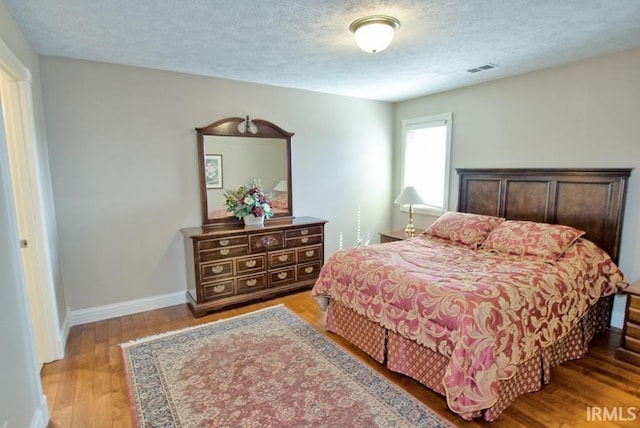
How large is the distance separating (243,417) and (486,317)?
4.98 feet

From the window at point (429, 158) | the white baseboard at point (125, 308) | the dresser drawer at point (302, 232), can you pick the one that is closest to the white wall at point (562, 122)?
the window at point (429, 158)

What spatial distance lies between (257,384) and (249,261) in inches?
61.3

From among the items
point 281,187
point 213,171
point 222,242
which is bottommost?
point 222,242

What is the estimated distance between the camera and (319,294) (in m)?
3.06

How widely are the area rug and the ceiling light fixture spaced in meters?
2.31

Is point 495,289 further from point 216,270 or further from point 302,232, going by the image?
point 216,270

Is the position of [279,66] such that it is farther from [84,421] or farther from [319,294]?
[84,421]

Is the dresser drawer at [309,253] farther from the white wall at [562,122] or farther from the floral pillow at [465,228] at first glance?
the white wall at [562,122]

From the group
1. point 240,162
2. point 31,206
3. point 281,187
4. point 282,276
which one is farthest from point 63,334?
point 281,187

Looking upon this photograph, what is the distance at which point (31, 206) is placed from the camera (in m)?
2.54

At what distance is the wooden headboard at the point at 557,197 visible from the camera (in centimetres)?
301

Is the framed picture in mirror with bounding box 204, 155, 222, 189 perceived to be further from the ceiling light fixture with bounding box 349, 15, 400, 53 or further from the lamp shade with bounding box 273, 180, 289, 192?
the ceiling light fixture with bounding box 349, 15, 400, 53

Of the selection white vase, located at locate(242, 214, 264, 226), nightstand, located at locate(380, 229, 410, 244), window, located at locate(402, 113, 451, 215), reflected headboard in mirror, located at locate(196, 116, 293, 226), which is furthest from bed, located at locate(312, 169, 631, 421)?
reflected headboard in mirror, located at locate(196, 116, 293, 226)

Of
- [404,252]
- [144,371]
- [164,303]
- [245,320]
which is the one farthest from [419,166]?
[144,371]
